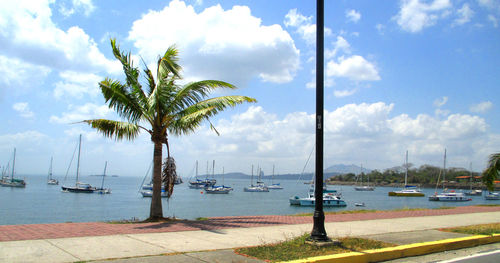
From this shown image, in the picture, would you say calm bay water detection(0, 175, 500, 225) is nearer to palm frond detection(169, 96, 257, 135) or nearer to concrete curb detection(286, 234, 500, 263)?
palm frond detection(169, 96, 257, 135)

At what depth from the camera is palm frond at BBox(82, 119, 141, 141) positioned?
536 inches

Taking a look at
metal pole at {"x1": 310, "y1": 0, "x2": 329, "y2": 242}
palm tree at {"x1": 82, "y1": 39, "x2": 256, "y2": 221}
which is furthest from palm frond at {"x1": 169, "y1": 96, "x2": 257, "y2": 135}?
metal pole at {"x1": 310, "y1": 0, "x2": 329, "y2": 242}

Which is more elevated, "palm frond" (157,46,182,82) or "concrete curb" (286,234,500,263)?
"palm frond" (157,46,182,82)

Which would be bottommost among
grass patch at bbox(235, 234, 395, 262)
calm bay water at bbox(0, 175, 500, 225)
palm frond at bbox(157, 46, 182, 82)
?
calm bay water at bbox(0, 175, 500, 225)

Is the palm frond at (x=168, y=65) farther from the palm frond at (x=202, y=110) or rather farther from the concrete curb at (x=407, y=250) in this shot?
the concrete curb at (x=407, y=250)

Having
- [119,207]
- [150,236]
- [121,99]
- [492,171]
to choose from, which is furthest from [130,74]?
[119,207]

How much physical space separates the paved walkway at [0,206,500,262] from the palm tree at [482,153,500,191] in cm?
1174

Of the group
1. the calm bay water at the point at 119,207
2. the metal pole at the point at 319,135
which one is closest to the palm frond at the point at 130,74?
the metal pole at the point at 319,135

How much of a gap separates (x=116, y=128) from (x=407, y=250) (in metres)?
9.76

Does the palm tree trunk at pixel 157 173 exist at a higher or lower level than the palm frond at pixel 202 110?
lower

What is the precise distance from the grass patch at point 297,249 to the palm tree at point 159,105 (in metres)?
6.13

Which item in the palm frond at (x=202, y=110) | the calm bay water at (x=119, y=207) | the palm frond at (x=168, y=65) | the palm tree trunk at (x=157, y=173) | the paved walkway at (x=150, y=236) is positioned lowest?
the calm bay water at (x=119, y=207)

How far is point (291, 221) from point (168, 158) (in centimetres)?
486

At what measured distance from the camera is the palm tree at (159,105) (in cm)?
1363
